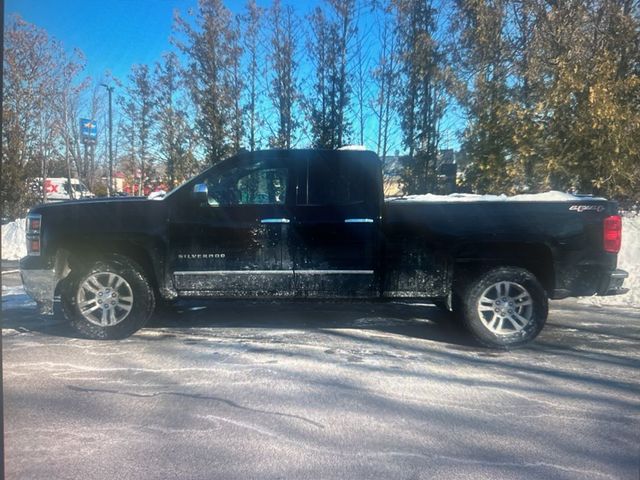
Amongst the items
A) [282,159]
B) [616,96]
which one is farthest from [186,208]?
[616,96]

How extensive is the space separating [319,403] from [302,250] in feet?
6.57

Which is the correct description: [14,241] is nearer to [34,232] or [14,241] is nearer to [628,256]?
[34,232]

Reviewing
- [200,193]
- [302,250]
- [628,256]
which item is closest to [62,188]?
[200,193]

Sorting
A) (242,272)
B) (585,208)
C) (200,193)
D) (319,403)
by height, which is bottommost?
(319,403)

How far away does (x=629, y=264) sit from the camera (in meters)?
9.32

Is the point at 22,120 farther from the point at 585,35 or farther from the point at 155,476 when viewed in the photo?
the point at 155,476

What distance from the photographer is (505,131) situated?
34.9 ft

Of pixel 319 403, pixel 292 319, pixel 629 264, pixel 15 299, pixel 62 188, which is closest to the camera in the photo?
pixel 319 403

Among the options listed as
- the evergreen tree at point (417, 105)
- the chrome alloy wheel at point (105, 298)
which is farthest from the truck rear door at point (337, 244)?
the evergreen tree at point (417, 105)

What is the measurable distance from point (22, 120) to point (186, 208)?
13.8m

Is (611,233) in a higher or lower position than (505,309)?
higher

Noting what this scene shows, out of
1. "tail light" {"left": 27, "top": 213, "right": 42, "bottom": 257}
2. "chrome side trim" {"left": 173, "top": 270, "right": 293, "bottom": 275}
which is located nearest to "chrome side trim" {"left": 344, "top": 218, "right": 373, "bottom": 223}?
"chrome side trim" {"left": 173, "top": 270, "right": 293, "bottom": 275}

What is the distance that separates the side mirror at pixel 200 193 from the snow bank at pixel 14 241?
995 cm

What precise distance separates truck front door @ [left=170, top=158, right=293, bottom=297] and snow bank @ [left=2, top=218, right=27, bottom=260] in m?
9.82
